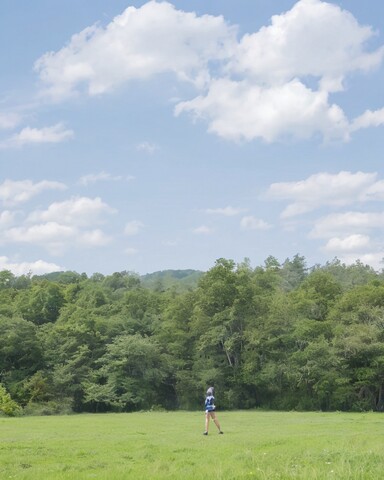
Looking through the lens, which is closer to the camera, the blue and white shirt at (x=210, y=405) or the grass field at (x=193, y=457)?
the grass field at (x=193, y=457)

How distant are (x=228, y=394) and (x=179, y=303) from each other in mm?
10709

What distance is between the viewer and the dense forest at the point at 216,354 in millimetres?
44562

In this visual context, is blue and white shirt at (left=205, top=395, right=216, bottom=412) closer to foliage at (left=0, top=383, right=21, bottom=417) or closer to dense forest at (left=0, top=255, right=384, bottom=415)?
dense forest at (left=0, top=255, right=384, bottom=415)

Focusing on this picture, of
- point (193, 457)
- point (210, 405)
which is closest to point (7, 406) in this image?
point (210, 405)

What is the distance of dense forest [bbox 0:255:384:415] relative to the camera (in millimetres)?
44562

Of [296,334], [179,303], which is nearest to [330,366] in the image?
[296,334]

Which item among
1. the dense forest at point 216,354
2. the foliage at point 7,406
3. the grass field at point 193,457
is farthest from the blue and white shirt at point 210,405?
the foliage at point 7,406

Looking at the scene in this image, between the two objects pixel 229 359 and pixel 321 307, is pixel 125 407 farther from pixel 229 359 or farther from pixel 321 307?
pixel 321 307

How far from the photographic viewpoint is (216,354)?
50.9 meters

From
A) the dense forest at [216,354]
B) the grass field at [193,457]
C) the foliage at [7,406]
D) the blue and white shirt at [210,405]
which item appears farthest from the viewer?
the dense forest at [216,354]

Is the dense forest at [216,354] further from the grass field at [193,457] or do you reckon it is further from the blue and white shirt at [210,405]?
the grass field at [193,457]

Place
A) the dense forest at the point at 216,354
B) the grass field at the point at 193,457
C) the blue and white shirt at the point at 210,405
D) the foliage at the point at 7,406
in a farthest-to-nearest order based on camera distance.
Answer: the dense forest at the point at 216,354, the foliage at the point at 7,406, the blue and white shirt at the point at 210,405, the grass field at the point at 193,457

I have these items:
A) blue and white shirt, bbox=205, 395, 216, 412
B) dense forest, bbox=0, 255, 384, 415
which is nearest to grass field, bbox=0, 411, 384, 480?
blue and white shirt, bbox=205, 395, 216, 412

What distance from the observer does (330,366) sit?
4425cm
